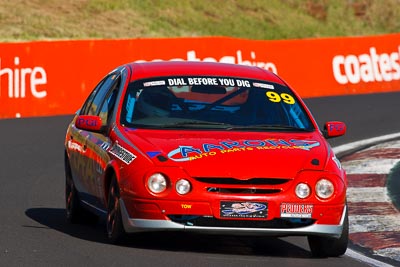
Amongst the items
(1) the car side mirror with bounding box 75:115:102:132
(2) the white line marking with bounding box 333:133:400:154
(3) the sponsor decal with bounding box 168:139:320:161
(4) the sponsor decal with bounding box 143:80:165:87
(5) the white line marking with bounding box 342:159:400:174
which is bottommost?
(2) the white line marking with bounding box 333:133:400:154

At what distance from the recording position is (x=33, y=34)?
3884 centimetres

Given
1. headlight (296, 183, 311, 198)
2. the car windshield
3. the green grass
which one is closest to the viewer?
headlight (296, 183, 311, 198)

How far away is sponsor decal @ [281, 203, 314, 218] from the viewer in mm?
8562

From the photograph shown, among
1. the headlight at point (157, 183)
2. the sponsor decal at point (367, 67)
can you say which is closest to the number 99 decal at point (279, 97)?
the headlight at point (157, 183)

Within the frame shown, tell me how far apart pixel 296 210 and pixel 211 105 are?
1464 mm

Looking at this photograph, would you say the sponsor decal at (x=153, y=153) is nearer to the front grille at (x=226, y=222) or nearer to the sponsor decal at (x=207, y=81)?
the front grille at (x=226, y=222)

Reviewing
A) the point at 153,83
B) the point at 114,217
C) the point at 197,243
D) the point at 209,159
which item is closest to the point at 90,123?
the point at 153,83

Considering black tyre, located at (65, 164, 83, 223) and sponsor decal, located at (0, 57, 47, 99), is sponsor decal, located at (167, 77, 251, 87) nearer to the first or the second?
black tyre, located at (65, 164, 83, 223)

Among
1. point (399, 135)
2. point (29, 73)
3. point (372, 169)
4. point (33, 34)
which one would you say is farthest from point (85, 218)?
point (33, 34)

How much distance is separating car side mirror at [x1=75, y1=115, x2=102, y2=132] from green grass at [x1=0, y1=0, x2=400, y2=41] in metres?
28.5

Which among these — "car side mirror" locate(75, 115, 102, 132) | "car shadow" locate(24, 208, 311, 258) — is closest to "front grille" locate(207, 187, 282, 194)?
"car shadow" locate(24, 208, 311, 258)

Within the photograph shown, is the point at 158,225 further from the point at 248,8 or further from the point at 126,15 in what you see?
the point at 248,8

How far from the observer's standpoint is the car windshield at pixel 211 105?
953 centimetres

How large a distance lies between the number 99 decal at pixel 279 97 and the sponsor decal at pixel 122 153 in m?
1.41
